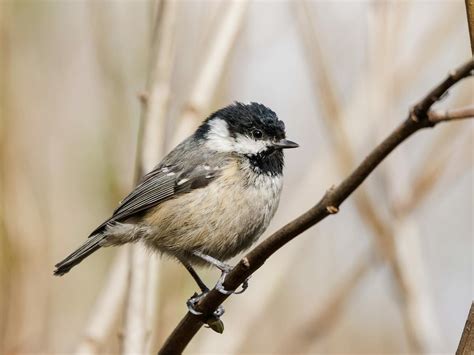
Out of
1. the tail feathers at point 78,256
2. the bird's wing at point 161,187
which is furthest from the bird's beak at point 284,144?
the tail feathers at point 78,256

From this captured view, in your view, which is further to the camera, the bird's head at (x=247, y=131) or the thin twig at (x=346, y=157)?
the bird's head at (x=247, y=131)

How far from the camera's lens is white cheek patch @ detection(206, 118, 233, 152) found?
2967mm

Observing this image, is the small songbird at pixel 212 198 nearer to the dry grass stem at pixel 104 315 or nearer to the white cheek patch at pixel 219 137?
the white cheek patch at pixel 219 137

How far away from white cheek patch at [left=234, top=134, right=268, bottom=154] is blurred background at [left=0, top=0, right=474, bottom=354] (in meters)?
0.24

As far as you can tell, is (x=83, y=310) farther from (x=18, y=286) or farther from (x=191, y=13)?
(x=191, y=13)

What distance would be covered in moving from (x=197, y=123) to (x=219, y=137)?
0.48 meters

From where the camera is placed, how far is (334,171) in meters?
2.90

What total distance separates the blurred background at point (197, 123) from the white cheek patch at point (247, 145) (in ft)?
0.78

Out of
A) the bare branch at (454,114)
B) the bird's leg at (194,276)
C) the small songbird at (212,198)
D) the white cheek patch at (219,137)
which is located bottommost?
the bird's leg at (194,276)

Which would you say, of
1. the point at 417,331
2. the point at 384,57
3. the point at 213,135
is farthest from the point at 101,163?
the point at 417,331

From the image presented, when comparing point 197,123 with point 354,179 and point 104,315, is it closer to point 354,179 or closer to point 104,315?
point 104,315

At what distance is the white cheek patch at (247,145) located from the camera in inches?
113

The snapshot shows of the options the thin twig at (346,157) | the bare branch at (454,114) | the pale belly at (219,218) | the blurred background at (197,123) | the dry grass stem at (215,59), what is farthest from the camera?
the pale belly at (219,218)

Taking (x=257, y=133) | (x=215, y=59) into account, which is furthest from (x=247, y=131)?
(x=215, y=59)
